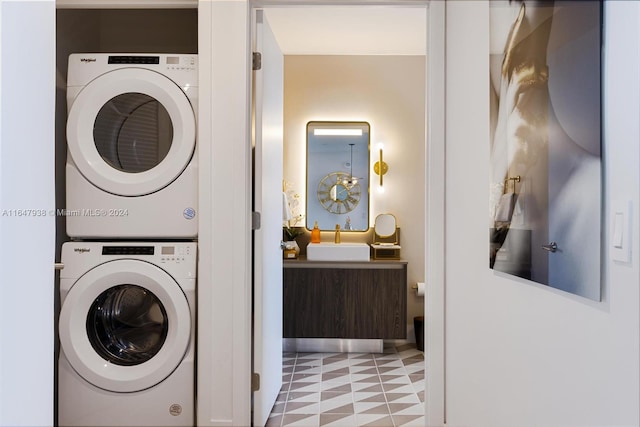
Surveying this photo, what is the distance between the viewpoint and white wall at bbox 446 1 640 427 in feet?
2.93

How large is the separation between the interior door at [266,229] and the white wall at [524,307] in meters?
0.89

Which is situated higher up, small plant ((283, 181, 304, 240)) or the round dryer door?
the round dryer door

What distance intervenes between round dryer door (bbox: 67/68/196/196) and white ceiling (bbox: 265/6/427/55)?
1.28 m

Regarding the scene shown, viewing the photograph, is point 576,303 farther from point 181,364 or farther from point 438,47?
point 181,364

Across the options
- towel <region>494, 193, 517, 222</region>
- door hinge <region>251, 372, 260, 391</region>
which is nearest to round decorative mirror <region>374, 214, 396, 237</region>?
door hinge <region>251, 372, 260, 391</region>

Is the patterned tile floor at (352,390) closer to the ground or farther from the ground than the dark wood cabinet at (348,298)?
closer to the ground

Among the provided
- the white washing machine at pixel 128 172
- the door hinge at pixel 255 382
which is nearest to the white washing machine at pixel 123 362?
the white washing machine at pixel 128 172

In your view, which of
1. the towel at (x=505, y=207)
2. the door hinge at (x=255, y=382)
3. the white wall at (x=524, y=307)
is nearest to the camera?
the white wall at (x=524, y=307)

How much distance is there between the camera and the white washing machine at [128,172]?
2.21 meters

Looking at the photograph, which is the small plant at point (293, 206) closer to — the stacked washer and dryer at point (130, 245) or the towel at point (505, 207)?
the stacked washer and dryer at point (130, 245)

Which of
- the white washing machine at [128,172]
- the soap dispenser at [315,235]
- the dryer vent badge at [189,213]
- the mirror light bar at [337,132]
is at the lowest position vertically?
the soap dispenser at [315,235]

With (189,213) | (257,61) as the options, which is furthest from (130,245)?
(257,61)

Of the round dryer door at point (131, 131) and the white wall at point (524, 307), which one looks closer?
the white wall at point (524, 307)

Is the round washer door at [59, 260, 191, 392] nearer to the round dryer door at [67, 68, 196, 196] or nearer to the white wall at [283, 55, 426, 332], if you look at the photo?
the round dryer door at [67, 68, 196, 196]
